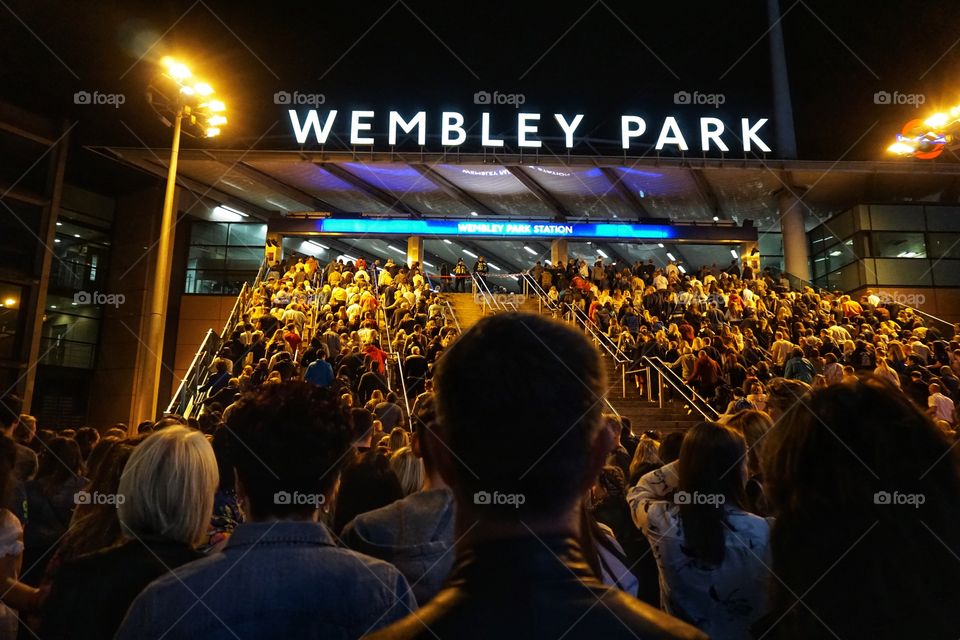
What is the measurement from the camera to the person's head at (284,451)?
1.94m

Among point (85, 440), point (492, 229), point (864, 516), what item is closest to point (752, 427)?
point (864, 516)

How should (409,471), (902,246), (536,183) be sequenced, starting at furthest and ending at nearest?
(536,183)
(902,246)
(409,471)

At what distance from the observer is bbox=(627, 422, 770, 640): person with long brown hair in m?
2.60

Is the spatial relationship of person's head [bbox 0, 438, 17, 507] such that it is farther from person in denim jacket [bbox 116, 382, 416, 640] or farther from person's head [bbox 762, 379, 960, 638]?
person's head [bbox 762, 379, 960, 638]

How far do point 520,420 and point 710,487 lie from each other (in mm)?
1836

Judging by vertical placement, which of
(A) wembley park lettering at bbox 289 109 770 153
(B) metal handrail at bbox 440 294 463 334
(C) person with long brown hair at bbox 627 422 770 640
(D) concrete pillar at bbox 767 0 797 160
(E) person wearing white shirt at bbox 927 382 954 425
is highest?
(D) concrete pillar at bbox 767 0 797 160

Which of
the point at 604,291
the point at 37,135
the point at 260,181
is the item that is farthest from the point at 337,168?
the point at 604,291

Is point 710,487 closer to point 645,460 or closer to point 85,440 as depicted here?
point 645,460

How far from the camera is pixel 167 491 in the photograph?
85.3 inches

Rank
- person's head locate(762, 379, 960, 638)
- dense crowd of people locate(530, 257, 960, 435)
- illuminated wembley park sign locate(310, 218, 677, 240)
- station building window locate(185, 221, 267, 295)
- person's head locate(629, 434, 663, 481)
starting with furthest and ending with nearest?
station building window locate(185, 221, 267, 295)
illuminated wembley park sign locate(310, 218, 677, 240)
dense crowd of people locate(530, 257, 960, 435)
person's head locate(629, 434, 663, 481)
person's head locate(762, 379, 960, 638)

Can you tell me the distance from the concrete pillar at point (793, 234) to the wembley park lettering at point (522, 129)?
8.27 feet

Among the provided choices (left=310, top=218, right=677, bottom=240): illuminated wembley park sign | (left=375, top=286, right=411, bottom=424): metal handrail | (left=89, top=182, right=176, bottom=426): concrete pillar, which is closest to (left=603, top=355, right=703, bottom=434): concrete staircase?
(left=375, top=286, right=411, bottom=424): metal handrail

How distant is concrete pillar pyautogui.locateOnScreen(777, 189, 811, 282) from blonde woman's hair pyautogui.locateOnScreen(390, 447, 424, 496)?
24.9 meters

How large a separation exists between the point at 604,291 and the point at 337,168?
10911 mm
